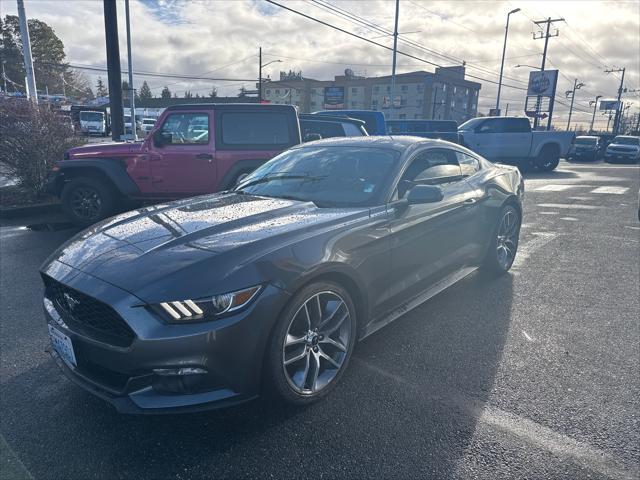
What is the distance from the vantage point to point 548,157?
64.0 feet

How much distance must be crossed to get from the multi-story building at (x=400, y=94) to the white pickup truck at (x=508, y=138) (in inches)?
2296

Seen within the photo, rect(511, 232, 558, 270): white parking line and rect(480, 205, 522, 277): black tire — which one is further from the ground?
rect(480, 205, 522, 277): black tire

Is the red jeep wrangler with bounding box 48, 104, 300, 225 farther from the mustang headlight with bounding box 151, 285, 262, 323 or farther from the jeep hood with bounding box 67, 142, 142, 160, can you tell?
the mustang headlight with bounding box 151, 285, 262, 323

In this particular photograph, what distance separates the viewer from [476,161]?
482 cm

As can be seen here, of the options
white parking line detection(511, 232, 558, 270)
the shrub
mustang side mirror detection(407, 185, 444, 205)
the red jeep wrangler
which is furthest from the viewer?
the shrub

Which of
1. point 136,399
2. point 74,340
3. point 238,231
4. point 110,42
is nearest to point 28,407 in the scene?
point 74,340

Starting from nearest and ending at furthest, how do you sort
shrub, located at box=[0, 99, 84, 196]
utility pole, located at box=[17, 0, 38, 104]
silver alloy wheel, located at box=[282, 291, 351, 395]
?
silver alloy wheel, located at box=[282, 291, 351, 395]
shrub, located at box=[0, 99, 84, 196]
utility pole, located at box=[17, 0, 38, 104]

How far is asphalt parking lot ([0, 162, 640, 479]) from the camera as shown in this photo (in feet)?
7.25

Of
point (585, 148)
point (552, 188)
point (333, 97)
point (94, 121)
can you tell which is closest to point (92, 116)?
point (94, 121)

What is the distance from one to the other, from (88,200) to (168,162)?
157 centimetres

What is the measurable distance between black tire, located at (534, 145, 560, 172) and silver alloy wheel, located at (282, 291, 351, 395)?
1954cm

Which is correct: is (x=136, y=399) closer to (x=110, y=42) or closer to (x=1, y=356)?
(x=1, y=356)

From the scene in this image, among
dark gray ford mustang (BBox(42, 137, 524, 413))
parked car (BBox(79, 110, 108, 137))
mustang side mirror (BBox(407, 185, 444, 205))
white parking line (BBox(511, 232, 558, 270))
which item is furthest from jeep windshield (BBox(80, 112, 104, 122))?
mustang side mirror (BBox(407, 185, 444, 205))

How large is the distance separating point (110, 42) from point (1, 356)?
1053 centimetres
